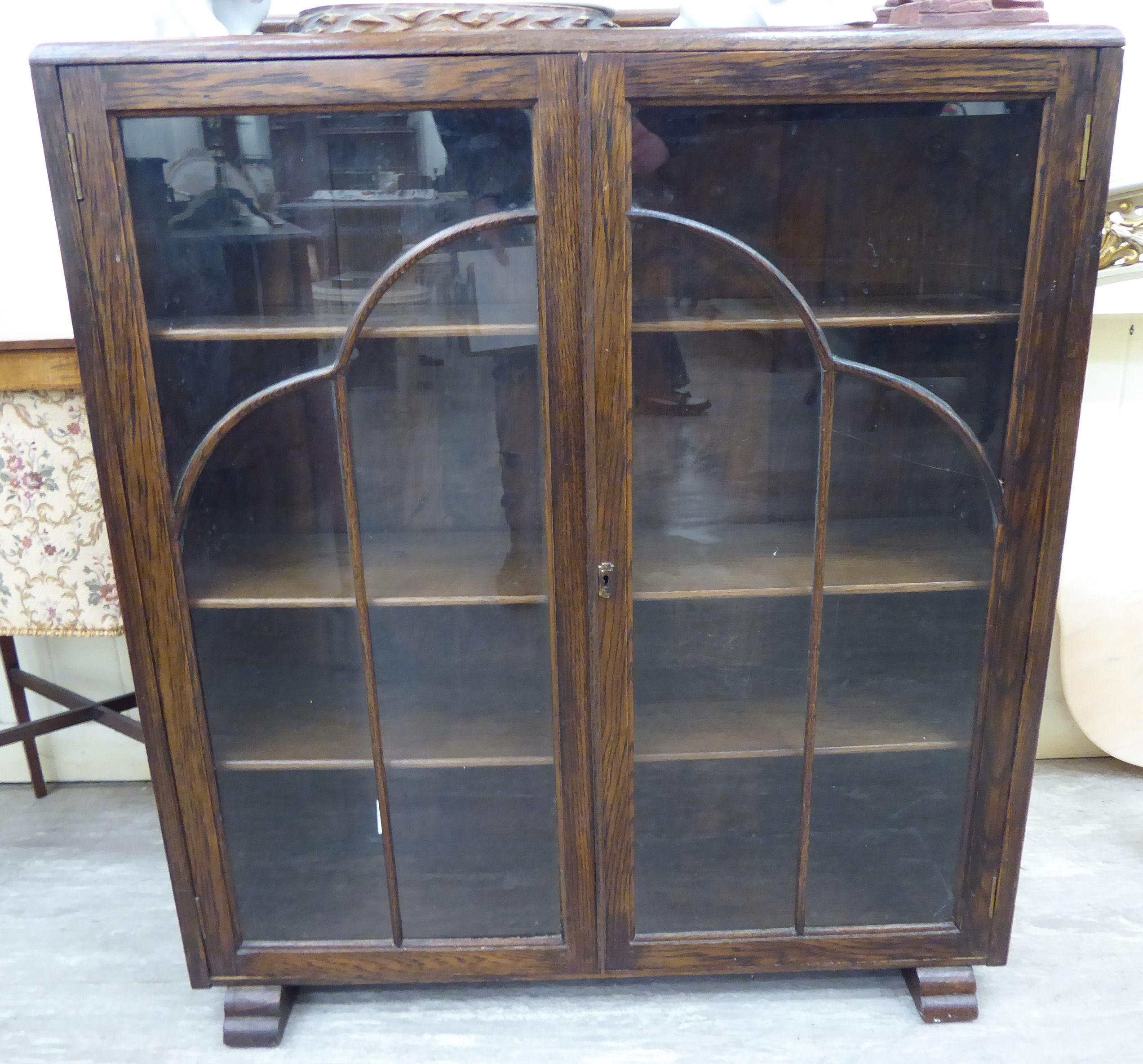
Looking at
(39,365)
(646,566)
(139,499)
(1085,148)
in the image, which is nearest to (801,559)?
(646,566)

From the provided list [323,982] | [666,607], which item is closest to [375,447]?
[666,607]

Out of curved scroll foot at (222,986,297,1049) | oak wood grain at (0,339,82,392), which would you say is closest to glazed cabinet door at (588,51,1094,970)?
curved scroll foot at (222,986,297,1049)

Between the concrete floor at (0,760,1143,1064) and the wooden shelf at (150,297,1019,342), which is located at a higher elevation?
the wooden shelf at (150,297,1019,342)

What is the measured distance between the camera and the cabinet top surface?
0.90m

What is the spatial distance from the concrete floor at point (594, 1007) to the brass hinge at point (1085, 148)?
1.05 meters

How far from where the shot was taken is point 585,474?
104cm

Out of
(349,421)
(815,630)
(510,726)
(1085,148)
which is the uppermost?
(1085,148)

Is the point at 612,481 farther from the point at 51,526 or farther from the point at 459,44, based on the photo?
the point at 51,526

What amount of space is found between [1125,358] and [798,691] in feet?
2.93

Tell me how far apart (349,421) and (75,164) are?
14.3 inches

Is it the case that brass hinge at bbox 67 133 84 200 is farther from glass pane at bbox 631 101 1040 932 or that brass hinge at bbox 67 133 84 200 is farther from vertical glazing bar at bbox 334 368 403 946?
glass pane at bbox 631 101 1040 932

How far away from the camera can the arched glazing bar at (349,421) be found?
3.23 ft

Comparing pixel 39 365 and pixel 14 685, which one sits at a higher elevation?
pixel 39 365

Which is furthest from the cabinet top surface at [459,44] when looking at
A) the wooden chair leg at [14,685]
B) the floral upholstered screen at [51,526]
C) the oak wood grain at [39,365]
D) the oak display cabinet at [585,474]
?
the wooden chair leg at [14,685]
